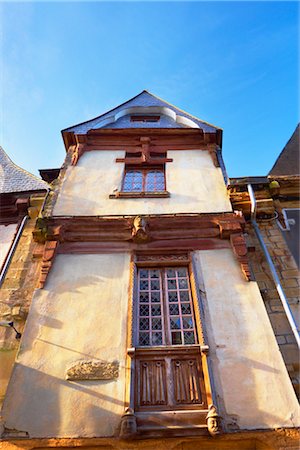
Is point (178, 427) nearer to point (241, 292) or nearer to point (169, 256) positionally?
point (241, 292)

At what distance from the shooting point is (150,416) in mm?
4359

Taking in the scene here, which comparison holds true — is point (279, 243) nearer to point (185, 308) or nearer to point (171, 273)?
point (171, 273)

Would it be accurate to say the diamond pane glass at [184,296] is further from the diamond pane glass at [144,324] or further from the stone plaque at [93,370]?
the stone plaque at [93,370]

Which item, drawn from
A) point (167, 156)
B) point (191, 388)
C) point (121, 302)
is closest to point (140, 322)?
point (121, 302)

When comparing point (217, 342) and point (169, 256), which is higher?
point (169, 256)

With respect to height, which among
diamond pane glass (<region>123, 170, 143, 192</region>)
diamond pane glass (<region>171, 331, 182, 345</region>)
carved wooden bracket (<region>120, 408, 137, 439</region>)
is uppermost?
diamond pane glass (<region>123, 170, 143, 192</region>)

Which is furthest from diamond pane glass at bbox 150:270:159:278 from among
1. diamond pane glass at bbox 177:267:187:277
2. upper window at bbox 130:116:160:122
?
upper window at bbox 130:116:160:122

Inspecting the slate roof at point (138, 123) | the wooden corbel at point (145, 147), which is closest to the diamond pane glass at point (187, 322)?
the wooden corbel at point (145, 147)

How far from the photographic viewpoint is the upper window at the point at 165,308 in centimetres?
528

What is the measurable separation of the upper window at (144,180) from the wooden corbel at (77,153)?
128cm

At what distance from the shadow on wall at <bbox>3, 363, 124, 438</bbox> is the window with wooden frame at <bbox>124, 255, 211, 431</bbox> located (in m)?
0.44

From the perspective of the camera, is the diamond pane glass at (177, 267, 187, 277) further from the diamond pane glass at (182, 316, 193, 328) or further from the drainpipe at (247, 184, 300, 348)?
the drainpipe at (247, 184, 300, 348)

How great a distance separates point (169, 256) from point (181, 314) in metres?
1.25

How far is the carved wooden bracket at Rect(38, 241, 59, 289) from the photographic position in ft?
19.5
